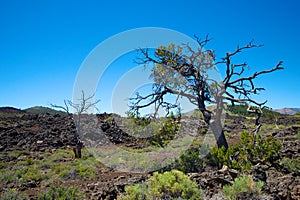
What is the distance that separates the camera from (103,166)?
1323 cm

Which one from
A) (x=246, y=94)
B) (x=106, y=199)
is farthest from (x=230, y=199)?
(x=246, y=94)

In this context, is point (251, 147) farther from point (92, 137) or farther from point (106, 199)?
point (92, 137)

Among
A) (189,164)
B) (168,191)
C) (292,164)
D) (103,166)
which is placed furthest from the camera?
Answer: (103,166)

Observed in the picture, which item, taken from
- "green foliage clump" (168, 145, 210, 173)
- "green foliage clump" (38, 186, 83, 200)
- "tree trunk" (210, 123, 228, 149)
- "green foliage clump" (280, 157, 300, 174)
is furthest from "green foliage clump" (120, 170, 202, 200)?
"tree trunk" (210, 123, 228, 149)

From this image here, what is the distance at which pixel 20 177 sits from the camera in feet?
38.9

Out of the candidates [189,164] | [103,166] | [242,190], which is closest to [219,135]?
[189,164]

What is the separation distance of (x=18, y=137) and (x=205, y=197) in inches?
1000

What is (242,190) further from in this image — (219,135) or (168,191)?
(219,135)

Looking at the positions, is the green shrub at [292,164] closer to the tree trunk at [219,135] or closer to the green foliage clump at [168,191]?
the tree trunk at [219,135]

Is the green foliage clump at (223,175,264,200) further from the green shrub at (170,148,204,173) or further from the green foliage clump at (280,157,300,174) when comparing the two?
the green shrub at (170,148,204,173)

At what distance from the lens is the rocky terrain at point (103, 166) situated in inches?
235

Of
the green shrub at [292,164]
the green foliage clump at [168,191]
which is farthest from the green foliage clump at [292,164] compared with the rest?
the green foliage clump at [168,191]

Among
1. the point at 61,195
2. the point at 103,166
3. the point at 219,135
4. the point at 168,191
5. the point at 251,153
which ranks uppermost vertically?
the point at 219,135

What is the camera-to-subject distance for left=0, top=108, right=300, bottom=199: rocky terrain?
19.6 ft
